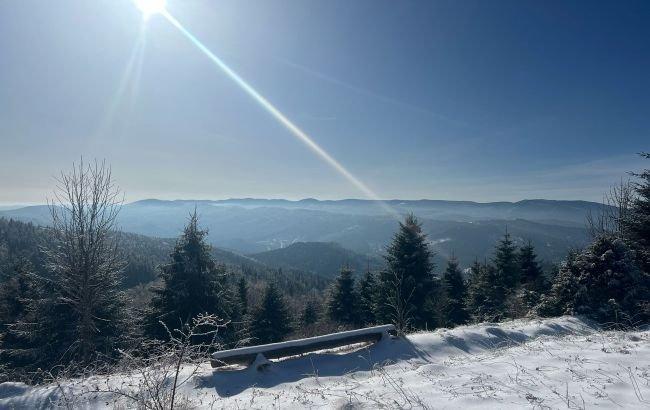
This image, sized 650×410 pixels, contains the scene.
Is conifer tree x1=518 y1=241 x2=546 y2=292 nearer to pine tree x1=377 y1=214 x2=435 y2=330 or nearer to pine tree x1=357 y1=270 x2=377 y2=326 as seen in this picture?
pine tree x1=377 y1=214 x2=435 y2=330

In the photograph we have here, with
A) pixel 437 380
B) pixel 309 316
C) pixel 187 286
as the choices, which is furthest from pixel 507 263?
pixel 437 380

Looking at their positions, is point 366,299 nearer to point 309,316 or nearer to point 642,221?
point 309,316

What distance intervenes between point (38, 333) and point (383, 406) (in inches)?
804

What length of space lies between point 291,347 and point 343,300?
897 inches

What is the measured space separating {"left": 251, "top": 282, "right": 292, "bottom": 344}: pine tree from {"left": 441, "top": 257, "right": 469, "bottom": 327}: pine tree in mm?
13334

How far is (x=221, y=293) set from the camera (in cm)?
1938

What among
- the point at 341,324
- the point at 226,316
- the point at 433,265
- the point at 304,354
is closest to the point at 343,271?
the point at 341,324

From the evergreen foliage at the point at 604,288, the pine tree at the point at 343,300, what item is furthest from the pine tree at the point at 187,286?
the evergreen foliage at the point at 604,288

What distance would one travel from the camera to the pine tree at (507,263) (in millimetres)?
28297

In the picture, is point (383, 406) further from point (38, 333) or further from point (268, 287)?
point (268, 287)

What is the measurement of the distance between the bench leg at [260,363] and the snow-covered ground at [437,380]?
105 mm

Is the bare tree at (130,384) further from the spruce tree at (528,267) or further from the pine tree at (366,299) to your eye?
the spruce tree at (528,267)

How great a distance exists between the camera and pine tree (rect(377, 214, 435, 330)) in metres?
22.5

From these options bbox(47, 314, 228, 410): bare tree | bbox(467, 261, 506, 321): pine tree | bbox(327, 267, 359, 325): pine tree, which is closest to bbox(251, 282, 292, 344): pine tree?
bbox(327, 267, 359, 325): pine tree
